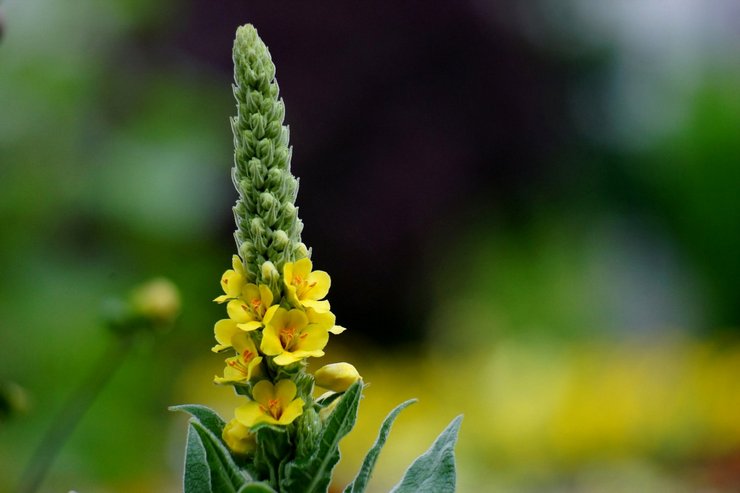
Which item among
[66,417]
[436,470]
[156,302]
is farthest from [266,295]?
[66,417]

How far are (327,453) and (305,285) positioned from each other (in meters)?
0.08

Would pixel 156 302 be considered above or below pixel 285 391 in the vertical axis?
above

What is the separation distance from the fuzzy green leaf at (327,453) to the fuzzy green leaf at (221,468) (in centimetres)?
2

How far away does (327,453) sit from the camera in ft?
1.50

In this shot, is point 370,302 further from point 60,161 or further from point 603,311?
point 60,161

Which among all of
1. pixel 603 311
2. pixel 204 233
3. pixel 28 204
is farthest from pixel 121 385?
pixel 603 311

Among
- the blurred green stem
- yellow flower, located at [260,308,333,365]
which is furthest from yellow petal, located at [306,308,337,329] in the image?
the blurred green stem

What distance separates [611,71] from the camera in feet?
14.4

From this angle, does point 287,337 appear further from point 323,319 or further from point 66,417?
point 66,417

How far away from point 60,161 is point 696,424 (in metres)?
1.77

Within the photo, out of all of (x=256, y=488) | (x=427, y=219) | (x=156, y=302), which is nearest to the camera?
A: (x=256, y=488)

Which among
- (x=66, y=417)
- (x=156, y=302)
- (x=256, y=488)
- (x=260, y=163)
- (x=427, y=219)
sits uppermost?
(x=427, y=219)

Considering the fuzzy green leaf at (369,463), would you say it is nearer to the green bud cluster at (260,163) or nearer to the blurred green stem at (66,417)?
the green bud cluster at (260,163)

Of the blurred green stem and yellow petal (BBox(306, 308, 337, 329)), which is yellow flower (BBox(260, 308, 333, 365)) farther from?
the blurred green stem
